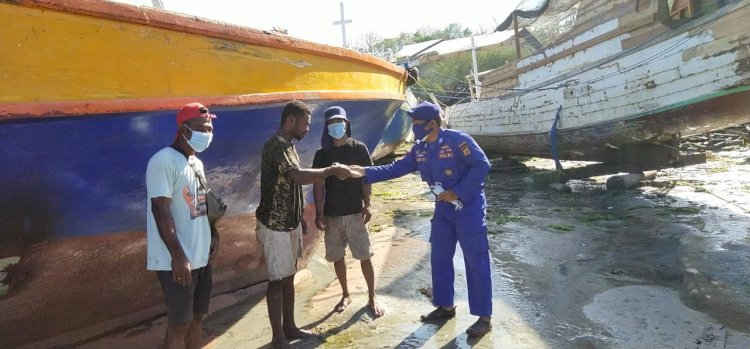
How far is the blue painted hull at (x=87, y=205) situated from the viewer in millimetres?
2332

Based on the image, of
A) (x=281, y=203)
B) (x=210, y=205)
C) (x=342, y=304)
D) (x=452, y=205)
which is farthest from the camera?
(x=342, y=304)

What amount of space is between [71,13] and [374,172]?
1.86 meters

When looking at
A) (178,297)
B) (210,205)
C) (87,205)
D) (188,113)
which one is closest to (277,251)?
(210,205)

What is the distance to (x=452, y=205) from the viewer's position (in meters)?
2.97

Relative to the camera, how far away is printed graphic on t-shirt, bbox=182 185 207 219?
218 cm

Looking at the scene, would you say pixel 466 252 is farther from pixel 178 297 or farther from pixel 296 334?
pixel 178 297

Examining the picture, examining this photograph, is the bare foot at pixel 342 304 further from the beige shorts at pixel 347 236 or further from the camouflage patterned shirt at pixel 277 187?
the camouflage patterned shirt at pixel 277 187

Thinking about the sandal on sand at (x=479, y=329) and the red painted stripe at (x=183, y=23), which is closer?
the red painted stripe at (x=183, y=23)

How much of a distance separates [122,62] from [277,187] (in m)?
1.02

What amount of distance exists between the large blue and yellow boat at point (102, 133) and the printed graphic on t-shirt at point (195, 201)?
0.62 meters

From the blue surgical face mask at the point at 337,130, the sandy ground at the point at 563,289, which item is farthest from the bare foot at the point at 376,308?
the blue surgical face mask at the point at 337,130

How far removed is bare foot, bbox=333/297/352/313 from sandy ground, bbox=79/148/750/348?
51 millimetres

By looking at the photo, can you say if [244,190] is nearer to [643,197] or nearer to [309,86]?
[309,86]

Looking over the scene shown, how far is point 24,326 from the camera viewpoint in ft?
8.50
